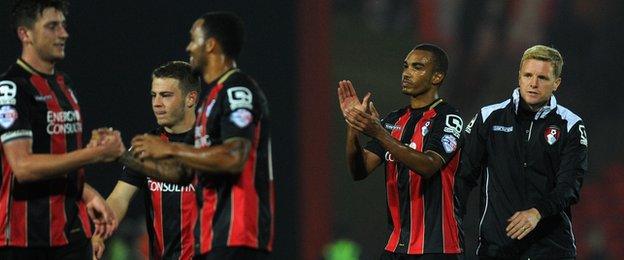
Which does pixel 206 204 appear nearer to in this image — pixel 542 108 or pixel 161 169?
pixel 161 169

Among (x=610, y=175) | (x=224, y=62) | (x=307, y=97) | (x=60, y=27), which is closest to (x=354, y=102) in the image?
(x=224, y=62)

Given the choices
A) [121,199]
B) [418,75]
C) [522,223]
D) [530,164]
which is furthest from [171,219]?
[530,164]

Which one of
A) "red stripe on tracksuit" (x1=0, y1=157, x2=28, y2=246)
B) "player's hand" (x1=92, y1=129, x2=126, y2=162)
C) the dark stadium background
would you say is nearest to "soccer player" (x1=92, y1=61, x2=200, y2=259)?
"red stripe on tracksuit" (x1=0, y1=157, x2=28, y2=246)

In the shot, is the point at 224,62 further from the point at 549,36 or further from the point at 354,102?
the point at 549,36

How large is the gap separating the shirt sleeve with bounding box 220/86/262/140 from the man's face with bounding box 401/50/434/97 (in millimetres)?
1588

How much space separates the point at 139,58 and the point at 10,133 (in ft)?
16.5

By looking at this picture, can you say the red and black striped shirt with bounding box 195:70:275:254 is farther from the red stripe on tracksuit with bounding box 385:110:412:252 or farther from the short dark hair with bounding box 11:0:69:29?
the red stripe on tracksuit with bounding box 385:110:412:252

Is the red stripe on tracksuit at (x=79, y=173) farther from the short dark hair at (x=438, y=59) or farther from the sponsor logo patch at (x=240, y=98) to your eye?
the short dark hair at (x=438, y=59)

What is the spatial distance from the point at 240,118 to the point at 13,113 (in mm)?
1012

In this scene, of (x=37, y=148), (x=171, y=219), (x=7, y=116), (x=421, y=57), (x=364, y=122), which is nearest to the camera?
(x=7, y=116)

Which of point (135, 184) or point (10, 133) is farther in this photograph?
point (135, 184)

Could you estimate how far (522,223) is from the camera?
541 centimetres

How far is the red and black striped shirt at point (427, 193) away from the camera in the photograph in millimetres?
5656

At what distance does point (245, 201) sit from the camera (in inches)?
172
